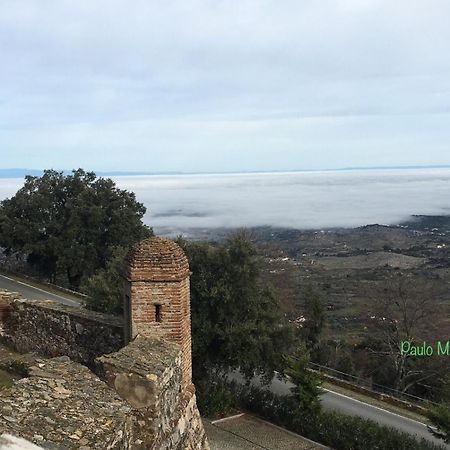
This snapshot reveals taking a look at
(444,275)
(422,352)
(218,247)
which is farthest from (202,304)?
(444,275)

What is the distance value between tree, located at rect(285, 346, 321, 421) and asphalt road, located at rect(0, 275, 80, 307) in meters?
14.1

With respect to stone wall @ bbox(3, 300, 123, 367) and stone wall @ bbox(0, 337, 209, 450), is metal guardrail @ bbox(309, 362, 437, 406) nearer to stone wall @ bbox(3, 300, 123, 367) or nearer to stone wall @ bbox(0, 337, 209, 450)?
stone wall @ bbox(3, 300, 123, 367)

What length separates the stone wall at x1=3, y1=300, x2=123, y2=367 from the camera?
8.03m

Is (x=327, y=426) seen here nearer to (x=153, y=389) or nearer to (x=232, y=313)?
(x=232, y=313)

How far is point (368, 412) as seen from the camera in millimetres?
18312

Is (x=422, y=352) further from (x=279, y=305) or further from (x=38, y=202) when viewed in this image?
(x=38, y=202)

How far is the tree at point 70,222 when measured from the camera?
102 ft

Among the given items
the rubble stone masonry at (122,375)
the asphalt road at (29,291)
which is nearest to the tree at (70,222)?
the asphalt road at (29,291)

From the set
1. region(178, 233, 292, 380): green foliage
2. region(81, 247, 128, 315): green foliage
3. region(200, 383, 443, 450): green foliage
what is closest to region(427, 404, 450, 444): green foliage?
region(200, 383, 443, 450): green foliage

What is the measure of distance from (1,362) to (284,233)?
2923 inches

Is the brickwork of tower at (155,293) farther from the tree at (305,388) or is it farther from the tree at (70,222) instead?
the tree at (70,222)

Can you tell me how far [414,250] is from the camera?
64062mm

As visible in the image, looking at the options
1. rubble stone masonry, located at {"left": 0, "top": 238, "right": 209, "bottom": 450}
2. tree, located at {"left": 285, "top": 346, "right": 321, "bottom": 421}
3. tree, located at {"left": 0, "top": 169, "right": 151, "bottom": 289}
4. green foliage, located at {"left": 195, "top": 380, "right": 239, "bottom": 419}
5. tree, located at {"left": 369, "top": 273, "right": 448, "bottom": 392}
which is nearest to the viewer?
rubble stone masonry, located at {"left": 0, "top": 238, "right": 209, "bottom": 450}

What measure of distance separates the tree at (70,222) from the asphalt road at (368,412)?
14.7 metres
